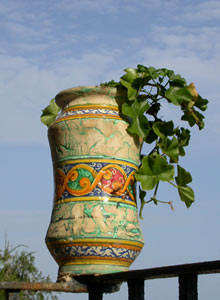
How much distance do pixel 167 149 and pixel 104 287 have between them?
102cm

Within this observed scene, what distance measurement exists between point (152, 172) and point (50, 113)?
1217 millimetres

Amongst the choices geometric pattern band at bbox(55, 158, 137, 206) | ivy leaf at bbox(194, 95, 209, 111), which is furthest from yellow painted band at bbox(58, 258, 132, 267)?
ivy leaf at bbox(194, 95, 209, 111)

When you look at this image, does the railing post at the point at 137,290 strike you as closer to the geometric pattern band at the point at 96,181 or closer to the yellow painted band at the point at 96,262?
the yellow painted band at the point at 96,262

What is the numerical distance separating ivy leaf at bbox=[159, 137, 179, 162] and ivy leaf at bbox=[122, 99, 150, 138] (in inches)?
5.5

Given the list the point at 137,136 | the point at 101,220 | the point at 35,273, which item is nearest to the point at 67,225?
the point at 101,220

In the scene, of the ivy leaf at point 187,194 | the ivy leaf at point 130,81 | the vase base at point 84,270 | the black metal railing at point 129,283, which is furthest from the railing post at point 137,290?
the ivy leaf at point 130,81

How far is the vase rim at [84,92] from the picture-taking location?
4113 millimetres

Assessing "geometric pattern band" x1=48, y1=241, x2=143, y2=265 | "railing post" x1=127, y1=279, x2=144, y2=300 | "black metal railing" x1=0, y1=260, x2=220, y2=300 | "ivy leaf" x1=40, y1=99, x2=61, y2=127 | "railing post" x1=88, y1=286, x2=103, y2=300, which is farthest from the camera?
"ivy leaf" x1=40, y1=99, x2=61, y2=127

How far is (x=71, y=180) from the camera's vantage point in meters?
4.00

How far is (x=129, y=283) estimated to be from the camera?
3752mm

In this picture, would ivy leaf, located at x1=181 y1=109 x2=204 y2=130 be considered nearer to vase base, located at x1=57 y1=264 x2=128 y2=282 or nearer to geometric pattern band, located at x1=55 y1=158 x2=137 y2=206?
geometric pattern band, located at x1=55 y1=158 x2=137 y2=206

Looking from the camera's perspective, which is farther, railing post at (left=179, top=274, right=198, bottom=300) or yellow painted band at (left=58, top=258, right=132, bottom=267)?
yellow painted band at (left=58, top=258, right=132, bottom=267)

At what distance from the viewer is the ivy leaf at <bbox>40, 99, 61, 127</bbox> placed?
480 cm

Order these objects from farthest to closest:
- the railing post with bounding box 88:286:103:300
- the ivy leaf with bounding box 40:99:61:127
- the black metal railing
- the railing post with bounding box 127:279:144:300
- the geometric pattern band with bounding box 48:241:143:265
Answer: the ivy leaf with bounding box 40:99:61:127 → the railing post with bounding box 88:286:103:300 → the geometric pattern band with bounding box 48:241:143:265 → the railing post with bounding box 127:279:144:300 → the black metal railing
